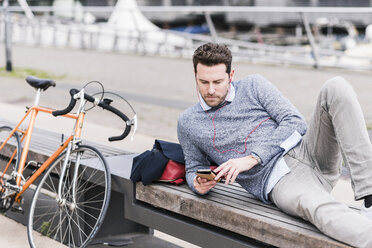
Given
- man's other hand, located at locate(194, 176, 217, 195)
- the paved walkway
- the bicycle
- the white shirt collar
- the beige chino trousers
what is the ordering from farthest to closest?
1. the paved walkway
2. the bicycle
3. the white shirt collar
4. man's other hand, located at locate(194, 176, 217, 195)
5. the beige chino trousers

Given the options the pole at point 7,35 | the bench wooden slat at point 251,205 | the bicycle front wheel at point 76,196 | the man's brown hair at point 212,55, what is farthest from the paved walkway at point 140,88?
the man's brown hair at point 212,55

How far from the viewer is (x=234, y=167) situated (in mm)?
3314

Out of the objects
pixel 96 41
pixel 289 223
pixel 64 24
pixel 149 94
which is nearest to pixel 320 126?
pixel 289 223

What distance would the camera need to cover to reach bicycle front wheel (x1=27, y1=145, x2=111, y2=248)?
4270 mm

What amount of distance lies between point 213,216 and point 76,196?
1.43 meters

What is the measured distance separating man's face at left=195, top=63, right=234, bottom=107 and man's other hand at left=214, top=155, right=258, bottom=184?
421 mm

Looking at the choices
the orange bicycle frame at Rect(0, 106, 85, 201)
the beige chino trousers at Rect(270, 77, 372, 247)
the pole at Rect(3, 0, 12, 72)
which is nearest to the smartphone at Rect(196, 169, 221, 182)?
the beige chino trousers at Rect(270, 77, 372, 247)

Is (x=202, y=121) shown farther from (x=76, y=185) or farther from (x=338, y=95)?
(x=76, y=185)

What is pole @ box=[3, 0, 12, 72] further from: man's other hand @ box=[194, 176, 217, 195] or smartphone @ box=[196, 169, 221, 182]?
smartphone @ box=[196, 169, 221, 182]

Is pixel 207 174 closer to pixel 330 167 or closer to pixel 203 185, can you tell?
pixel 203 185

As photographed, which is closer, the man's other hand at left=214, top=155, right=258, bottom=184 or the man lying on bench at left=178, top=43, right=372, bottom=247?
the man lying on bench at left=178, top=43, right=372, bottom=247

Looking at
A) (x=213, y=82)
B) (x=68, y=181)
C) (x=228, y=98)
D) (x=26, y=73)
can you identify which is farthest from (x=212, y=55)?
(x=26, y=73)

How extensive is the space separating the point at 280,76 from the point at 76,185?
932 centimetres

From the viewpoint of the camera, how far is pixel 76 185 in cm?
442
